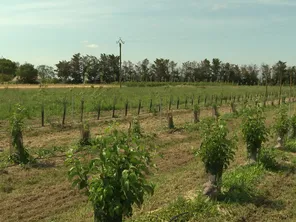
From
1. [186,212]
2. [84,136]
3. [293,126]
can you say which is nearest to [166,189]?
[186,212]

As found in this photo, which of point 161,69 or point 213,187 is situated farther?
point 161,69

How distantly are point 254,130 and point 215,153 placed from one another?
7.26ft

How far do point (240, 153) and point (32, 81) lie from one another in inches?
2159

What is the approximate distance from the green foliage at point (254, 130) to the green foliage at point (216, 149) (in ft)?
6.09

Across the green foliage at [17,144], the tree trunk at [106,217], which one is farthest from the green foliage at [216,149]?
the green foliage at [17,144]

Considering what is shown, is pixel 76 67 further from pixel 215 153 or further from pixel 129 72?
pixel 215 153

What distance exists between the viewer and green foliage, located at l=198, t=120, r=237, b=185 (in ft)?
20.9

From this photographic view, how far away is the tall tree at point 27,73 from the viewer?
58188mm

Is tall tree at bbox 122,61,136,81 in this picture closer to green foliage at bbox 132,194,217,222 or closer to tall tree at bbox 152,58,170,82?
tall tree at bbox 152,58,170,82

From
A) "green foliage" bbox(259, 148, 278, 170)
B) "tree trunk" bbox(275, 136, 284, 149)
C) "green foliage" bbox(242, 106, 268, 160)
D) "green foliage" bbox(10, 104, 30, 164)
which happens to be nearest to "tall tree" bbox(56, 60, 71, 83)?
"green foliage" bbox(10, 104, 30, 164)

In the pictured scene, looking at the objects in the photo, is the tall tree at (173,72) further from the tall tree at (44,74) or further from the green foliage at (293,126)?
the green foliage at (293,126)

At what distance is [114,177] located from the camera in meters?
3.88

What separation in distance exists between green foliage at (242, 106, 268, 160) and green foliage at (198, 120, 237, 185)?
6.09 ft

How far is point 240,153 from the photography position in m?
10.6
